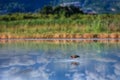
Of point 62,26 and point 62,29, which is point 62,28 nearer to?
point 62,29

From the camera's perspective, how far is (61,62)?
15.0 metres

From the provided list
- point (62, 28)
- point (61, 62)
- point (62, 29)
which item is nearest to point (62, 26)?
point (62, 28)

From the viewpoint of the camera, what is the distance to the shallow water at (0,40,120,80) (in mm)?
12672

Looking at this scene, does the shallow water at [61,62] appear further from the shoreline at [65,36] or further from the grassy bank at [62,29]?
the grassy bank at [62,29]

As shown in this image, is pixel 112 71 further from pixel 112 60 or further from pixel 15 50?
pixel 15 50

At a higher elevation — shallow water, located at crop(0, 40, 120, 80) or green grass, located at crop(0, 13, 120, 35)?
shallow water, located at crop(0, 40, 120, 80)

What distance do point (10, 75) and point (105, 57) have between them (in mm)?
4191

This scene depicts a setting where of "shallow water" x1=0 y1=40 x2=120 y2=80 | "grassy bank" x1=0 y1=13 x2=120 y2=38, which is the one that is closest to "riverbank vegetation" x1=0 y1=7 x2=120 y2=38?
"grassy bank" x1=0 y1=13 x2=120 y2=38

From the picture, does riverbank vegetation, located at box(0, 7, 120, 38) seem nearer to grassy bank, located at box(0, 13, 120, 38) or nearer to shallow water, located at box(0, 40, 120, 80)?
grassy bank, located at box(0, 13, 120, 38)

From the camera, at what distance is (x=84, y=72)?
1305 cm

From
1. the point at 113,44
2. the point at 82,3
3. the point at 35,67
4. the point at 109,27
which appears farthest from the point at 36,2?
the point at 35,67

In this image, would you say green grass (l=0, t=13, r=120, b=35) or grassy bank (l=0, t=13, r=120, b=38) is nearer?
grassy bank (l=0, t=13, r=120, b=38)

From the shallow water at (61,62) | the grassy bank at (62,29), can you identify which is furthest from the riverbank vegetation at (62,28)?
the shallow water at (61,62)

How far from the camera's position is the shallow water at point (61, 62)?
1267 cm
